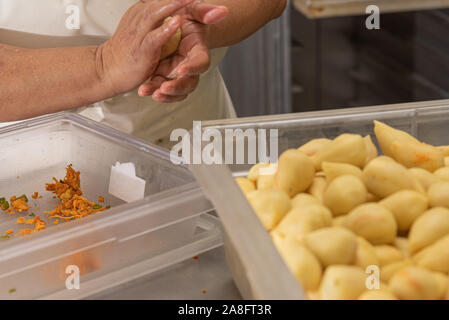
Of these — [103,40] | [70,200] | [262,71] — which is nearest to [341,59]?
[262,71]

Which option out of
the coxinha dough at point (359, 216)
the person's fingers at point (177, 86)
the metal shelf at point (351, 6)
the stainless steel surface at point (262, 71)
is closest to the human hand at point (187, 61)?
the person's fingers at point (177, 86)

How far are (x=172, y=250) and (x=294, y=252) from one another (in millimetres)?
281

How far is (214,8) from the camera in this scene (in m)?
1.10

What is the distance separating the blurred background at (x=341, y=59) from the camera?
91.7 inches

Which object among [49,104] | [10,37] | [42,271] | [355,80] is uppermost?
[355,80]

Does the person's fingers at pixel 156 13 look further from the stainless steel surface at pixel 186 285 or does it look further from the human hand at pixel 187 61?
the stainless steel surface at pixel 186 285

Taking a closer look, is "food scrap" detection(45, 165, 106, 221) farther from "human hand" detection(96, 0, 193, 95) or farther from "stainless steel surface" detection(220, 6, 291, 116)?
"stainless steel surface" detection(220, 6, 291, 116)

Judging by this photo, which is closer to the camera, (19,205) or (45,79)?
(19,205)

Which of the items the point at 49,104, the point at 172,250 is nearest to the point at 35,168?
the point at 49,104

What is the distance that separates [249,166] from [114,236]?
194 millimetres

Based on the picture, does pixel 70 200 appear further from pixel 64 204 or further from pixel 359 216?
pixel 359 216

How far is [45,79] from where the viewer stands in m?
1.15

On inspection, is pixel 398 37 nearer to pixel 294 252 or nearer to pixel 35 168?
pixel 35 168

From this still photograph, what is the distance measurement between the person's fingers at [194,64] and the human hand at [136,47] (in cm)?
5
